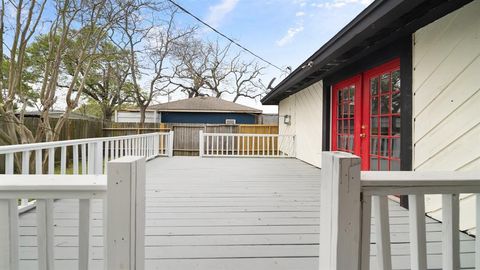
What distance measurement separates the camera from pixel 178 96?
20.2 m

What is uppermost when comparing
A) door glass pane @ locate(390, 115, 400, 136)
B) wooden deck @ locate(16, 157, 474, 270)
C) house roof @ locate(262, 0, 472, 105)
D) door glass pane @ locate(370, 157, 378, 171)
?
house roof @ locate(262, 0, 472, 105)

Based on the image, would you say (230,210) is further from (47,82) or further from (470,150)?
(47,82)

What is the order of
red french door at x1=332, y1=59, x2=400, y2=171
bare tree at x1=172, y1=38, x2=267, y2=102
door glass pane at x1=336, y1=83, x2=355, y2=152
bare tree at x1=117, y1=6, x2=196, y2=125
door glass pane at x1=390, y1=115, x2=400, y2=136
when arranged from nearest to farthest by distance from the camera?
1. door glass pane at x1=390, y1=115, x2=400, y2=136
2. red french door at x1=332, y1=59, x2=400, y2=171
3. door glass pane at x1=336, y1=83, x2=355, y2=152
4. bare tree at x1=117, y1=6, x2=196, y2=125
5. bare tree at x1=172, y1=38, x2=267, y2=102

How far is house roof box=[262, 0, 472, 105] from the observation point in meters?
2.29

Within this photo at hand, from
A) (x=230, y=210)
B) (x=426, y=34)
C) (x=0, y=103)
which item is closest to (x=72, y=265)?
(x=230, y=210)

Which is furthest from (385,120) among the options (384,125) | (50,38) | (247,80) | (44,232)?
(247,80)

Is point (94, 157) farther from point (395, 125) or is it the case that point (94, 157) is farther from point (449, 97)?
point (449, 97)

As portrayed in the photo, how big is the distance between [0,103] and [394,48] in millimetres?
6472

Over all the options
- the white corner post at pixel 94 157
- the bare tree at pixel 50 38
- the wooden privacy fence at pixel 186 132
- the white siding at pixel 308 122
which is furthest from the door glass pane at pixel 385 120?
the wooden privacy fence at pixel 186 132

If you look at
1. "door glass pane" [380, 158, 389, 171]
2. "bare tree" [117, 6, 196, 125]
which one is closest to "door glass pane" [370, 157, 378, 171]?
"door glass pane" [380, 158, 389, 171]

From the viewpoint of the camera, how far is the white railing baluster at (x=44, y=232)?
90 cm

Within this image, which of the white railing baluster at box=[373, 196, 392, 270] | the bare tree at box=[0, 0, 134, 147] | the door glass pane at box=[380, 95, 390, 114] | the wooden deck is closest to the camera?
the white railing baluster at box=[373, 196, 392, 270]

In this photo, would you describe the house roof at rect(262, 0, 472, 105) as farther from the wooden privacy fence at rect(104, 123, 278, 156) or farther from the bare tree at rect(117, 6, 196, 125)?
the wooden privacy fence at rect(104, 123, 278, 156)

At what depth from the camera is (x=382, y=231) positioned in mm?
992
